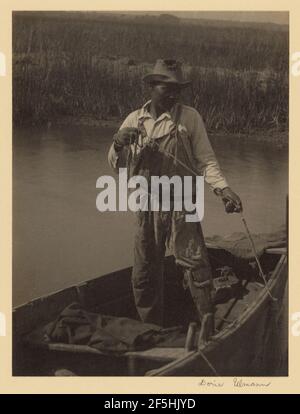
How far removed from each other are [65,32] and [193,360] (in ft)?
9.22

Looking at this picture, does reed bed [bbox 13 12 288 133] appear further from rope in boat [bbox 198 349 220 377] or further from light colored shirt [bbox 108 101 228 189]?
rope in boat [bbox 198 349 220 377]

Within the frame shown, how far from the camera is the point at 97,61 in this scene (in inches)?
262

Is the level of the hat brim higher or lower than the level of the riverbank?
higher

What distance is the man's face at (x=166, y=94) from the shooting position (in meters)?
6.52

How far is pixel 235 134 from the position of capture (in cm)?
680

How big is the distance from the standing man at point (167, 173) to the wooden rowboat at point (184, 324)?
4.2 inches

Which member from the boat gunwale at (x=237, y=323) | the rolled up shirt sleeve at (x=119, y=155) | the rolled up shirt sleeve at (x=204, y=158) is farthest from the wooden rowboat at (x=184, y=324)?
the rolled up shirt sleeve at (x=119, y=155)

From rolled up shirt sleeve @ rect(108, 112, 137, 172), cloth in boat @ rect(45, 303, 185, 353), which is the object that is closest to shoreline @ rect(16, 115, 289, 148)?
rolled up shirt sleeve @ rect(108, 112, 137, 172)

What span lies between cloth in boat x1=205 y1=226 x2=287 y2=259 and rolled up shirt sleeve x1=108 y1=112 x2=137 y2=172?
3.03ft

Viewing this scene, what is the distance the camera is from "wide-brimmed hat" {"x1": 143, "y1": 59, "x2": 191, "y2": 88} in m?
6.52

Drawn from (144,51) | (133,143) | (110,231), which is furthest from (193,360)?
(144,51)

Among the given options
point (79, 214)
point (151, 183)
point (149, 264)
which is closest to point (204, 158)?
point (151, 183)
